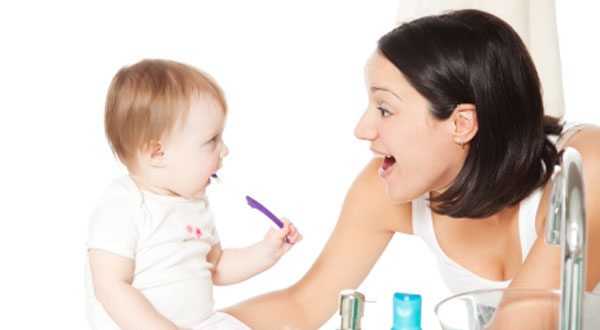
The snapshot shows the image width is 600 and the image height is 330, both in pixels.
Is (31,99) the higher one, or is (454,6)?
(454,6)

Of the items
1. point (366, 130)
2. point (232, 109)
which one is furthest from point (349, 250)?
point (232, 109)

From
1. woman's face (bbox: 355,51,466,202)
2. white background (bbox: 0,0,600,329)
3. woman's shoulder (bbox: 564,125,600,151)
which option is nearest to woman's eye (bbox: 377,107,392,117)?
woman's face (bbox: 355,51,466,202)

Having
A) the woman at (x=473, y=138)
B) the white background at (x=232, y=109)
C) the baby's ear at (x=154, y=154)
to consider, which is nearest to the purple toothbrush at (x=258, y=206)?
the baby's ear at (x=154, y=154)

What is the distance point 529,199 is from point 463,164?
15 cm

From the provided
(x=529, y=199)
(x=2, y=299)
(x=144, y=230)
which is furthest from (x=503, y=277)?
(x=2, y=299)

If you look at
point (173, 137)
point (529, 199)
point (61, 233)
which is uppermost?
point (173, 137)

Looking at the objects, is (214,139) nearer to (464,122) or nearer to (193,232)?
(193,232)

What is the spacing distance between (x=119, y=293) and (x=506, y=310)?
1.85 feet

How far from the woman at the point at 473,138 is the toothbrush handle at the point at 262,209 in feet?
0.67

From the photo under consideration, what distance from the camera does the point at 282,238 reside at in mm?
1430

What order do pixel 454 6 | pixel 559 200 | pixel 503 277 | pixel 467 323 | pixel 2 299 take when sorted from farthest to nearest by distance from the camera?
pixel 2 299, pixel 454 6, pixel 503 277, pixel 467 323, pixel 559 200

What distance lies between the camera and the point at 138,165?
4.32 ft

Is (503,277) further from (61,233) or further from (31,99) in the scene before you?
(31,99)

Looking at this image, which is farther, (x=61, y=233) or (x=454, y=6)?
(x=61, y=233)
